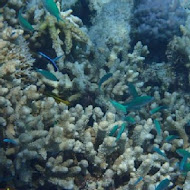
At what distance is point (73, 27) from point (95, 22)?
144 cm

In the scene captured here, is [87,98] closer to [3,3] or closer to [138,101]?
[138,101]

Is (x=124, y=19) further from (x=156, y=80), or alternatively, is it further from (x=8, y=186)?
(x=8, y=186)

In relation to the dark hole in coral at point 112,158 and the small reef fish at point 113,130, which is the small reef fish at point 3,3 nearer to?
the small reef fish at point 113,130

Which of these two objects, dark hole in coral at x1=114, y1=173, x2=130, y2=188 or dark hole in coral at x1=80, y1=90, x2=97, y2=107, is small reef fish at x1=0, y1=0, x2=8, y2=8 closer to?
dark hole in coral at x1=80, y1=90, x2=97, y2=107

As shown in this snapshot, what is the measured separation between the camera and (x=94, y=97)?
13.5ft

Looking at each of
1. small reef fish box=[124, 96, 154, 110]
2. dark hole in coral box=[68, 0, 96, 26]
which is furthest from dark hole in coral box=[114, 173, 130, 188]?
dark hole in coral box=[68, 0, 96, 26]

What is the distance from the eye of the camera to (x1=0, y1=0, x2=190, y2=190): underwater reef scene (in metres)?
2.92

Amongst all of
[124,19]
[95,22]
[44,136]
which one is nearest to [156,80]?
[124,19]

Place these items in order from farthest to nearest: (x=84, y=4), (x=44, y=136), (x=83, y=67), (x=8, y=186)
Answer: (x=84, y=4), (x=83, y=67), (x=44, y=136), (x=8, y=186)

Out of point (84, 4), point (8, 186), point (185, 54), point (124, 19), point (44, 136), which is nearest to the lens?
point (8, 186)

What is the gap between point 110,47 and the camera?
5.19 m

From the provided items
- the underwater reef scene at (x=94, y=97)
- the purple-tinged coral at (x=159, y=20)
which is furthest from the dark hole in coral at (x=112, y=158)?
the purple-tinged coral at (x=159, y=20)

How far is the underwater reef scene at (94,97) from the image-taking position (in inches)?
115

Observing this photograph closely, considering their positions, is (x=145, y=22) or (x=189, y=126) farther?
(x=145, y=22)
